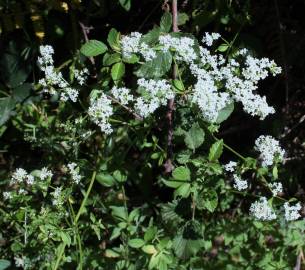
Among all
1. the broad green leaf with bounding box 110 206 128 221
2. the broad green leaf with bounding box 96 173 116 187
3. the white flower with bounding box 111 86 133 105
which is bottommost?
the broad green leaf with bounding box 110 206 128 221

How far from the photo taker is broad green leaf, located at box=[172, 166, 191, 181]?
63.7 inches

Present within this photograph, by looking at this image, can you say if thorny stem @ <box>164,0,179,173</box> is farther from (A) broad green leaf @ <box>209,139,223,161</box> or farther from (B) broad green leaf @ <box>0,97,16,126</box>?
(B) broad green leaf @ <box>0,97,16,126</box>

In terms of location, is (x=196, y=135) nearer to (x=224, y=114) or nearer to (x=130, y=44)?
(x=224, y=114)

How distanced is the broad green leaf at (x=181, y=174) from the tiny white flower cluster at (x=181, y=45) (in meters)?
0.33

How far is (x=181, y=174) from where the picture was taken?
1.62 metres

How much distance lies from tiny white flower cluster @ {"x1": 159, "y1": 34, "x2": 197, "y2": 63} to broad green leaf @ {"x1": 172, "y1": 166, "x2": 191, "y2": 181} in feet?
1.08

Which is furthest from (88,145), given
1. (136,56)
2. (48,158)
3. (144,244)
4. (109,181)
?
(136,56)

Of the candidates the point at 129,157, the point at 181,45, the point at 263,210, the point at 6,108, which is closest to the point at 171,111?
the point at 181,45

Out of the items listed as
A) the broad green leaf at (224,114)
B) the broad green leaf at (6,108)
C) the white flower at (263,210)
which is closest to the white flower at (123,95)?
the broad green leaf at (224,114)

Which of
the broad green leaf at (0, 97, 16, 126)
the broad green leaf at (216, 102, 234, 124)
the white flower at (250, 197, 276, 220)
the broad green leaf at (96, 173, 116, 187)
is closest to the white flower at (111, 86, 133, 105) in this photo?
the broad green leaf at (216, 102, 234, 124)

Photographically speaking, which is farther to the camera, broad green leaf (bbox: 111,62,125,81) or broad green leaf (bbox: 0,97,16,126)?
broad green leaf (bbox: 0,97,16,126)

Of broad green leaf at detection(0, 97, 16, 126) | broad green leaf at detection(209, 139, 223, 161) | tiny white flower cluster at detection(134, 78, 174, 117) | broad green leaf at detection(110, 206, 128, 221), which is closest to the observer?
tiny white flower cluster at detection(134, 78, 174, 117)

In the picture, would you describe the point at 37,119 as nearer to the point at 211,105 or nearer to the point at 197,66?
the point at 197,66

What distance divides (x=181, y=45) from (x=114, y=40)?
231 millimetres
